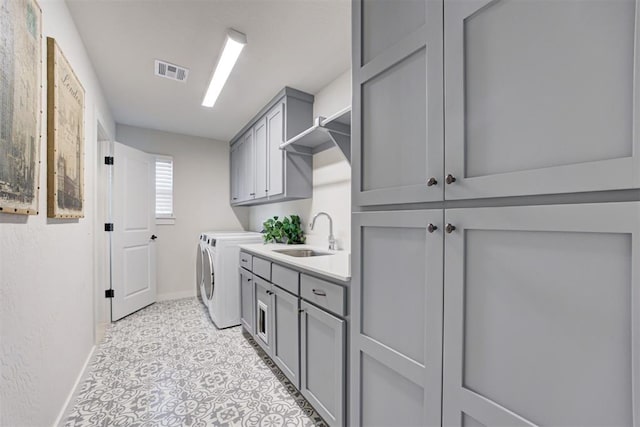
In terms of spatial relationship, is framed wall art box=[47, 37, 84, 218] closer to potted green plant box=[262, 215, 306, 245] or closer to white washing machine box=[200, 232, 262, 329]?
white washing machine box=[200, 232, 262, 329]

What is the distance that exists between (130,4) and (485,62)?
1992mm

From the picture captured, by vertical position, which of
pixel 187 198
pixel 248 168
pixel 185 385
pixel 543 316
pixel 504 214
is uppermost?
pixel 248 168

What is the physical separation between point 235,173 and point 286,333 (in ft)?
9.53

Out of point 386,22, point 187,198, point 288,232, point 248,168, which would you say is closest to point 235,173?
point 248,168

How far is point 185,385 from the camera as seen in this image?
75.0 inches

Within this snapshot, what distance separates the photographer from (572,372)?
2.03 feet

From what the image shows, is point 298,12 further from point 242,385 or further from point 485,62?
point 242,385

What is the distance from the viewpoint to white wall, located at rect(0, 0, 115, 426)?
41.3 inches

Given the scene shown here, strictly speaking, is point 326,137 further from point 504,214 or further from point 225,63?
point 504,214

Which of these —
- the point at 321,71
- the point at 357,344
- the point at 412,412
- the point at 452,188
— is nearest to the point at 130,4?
the point at 321,71

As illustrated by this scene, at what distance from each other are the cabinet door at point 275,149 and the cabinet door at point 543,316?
2.14 m

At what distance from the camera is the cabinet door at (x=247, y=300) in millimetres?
2422

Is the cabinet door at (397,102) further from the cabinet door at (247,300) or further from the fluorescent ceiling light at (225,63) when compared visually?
the cabinet door at (247,300)

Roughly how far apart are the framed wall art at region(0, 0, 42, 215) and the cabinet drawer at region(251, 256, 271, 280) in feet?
4.24
